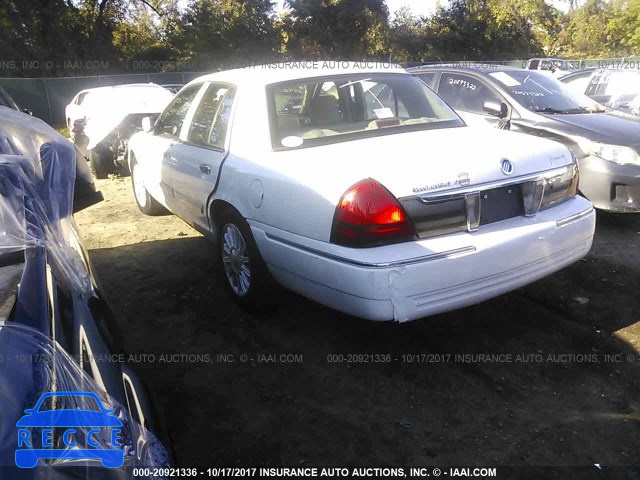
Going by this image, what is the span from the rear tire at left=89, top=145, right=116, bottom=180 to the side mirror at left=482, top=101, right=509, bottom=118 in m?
6.23

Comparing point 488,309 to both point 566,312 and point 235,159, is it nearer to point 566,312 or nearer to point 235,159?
point 566,312

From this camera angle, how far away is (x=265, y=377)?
324 centimetres

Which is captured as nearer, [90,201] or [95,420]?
[95,420]

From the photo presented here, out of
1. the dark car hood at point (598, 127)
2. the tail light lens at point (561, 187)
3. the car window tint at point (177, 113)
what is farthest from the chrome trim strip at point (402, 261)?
the dark car hood at point (598, 127)

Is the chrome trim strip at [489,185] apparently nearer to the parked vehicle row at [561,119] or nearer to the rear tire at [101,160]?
the parked vehicle row at [561,119]

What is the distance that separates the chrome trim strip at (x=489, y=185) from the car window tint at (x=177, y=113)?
2.61m

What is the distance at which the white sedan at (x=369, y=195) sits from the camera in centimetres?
289

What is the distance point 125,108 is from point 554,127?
6806 millimetres

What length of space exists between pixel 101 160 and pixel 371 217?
296 inches

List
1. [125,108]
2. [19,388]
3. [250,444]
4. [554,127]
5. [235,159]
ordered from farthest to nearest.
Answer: [125,108], [554,127], [235,159], [250,444], [19,388]

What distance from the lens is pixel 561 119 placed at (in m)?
5.79

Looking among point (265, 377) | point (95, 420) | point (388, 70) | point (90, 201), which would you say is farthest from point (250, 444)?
point (388, 70)

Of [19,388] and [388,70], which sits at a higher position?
[388,70]

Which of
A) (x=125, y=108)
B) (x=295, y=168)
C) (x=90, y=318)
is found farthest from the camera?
(x=125, y=108)
